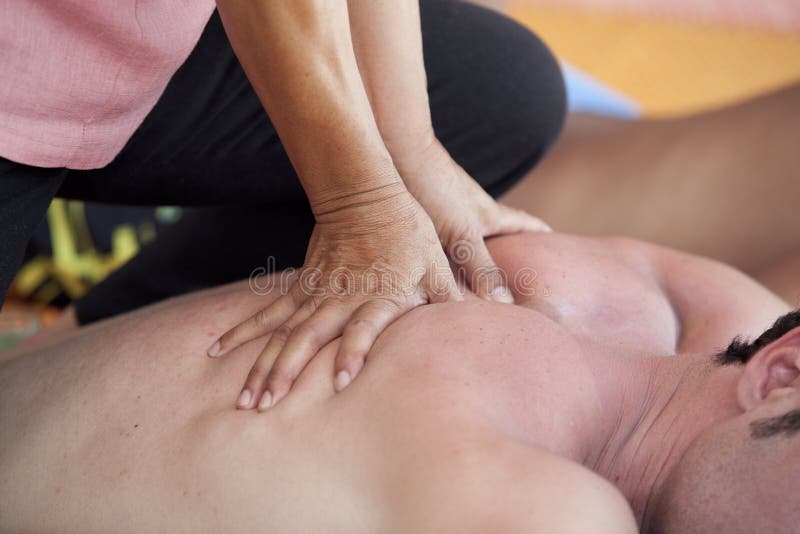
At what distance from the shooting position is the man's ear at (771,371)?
0.87m

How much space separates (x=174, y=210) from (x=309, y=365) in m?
1.38

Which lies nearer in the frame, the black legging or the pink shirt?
the pink shirt

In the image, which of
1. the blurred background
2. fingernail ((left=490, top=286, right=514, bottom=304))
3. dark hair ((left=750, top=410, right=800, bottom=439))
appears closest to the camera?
dark hair ((left=750, top=410, right=800, bottom=439))

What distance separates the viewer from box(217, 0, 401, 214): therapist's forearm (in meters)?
0.85

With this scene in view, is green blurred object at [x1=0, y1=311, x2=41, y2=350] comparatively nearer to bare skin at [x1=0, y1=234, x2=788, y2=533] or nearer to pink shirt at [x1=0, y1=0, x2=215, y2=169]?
bare skin at [x1=0, y1=234, x2=788, y2=533]

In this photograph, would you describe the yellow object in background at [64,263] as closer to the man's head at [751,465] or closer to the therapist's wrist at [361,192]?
the therapist's wrist at [361,192]

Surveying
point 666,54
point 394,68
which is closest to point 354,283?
point 394,68

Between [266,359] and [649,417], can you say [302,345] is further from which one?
[649,417]

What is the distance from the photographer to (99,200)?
3.85 feet

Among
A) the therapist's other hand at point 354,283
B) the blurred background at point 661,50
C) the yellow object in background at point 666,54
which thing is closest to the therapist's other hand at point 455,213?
the therapist's other hand at point 354,283

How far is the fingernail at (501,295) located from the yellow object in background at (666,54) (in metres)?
1.83

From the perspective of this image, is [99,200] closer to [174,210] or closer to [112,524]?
[112,524]

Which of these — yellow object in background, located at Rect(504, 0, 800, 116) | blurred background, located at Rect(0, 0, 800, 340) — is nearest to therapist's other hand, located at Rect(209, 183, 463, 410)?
blurred background, located at Rect(0, 0, 800, 340)

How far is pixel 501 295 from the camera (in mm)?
1049
